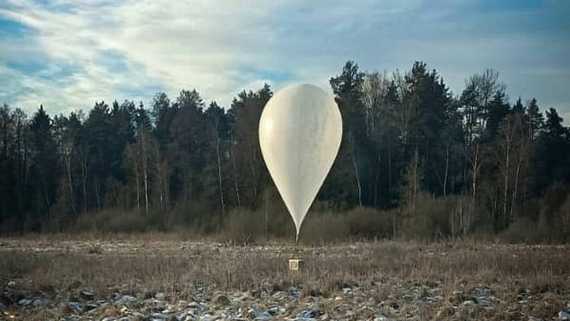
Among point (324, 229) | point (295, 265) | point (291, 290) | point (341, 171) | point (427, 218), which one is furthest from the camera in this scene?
point (341, 171)

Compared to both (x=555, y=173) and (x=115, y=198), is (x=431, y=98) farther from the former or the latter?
(x=115, y=198)

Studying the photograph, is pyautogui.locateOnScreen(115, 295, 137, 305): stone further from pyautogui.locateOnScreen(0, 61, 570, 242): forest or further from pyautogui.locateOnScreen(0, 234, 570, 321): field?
pyautogui.locateOnScreen(0, 61, 570, 242): forest

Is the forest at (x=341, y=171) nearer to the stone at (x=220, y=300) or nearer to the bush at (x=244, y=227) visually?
the bush at (x=244, y=227)

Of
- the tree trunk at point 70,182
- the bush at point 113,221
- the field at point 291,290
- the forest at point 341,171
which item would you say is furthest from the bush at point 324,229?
the tree trunk at point 70,182

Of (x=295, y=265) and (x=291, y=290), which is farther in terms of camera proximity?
(x=295, y=265)

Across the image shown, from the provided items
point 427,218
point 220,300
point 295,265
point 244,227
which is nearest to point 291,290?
point 220,300

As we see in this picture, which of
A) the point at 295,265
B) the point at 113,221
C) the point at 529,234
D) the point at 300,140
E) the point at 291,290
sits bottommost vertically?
the point at 529,234

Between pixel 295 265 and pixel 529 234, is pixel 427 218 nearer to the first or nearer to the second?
pixel 529 234

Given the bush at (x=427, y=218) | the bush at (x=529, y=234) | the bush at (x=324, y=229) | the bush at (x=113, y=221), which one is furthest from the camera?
the bush at (x=113, y=221)
